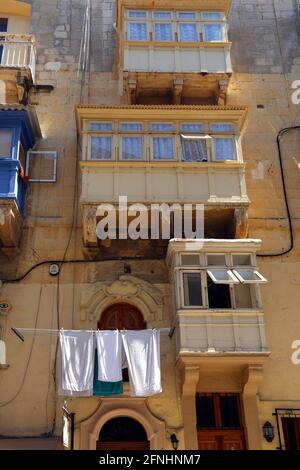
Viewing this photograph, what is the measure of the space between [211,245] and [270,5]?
10.8 m

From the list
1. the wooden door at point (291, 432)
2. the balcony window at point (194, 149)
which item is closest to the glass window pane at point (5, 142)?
the balcony window at point (194, 149)

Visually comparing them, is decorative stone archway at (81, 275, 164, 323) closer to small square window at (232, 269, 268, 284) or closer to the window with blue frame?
small square window at (232, 269, 268, 284)

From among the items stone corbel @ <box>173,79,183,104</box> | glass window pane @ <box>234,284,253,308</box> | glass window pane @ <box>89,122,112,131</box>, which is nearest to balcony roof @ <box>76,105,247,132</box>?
glass window pane @ <box>89,122,112,131</box>

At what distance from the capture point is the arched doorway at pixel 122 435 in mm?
14117

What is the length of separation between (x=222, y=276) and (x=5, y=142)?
7.10 meters

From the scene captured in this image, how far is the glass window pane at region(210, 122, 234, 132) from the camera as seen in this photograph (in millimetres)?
16984

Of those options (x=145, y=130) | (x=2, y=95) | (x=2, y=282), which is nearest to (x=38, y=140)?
(x=2, y=95)

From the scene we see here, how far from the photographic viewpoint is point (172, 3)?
19156mm

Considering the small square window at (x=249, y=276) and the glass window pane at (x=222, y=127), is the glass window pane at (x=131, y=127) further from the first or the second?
the small square window at (x=249, y=276)

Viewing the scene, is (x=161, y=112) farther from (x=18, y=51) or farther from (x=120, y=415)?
(x=120, y=415)

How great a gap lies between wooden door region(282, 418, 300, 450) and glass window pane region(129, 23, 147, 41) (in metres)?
12.1

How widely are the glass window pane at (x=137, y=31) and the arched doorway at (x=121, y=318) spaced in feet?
28.0

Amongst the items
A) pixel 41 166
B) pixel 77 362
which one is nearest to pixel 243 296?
pixel 77 362
